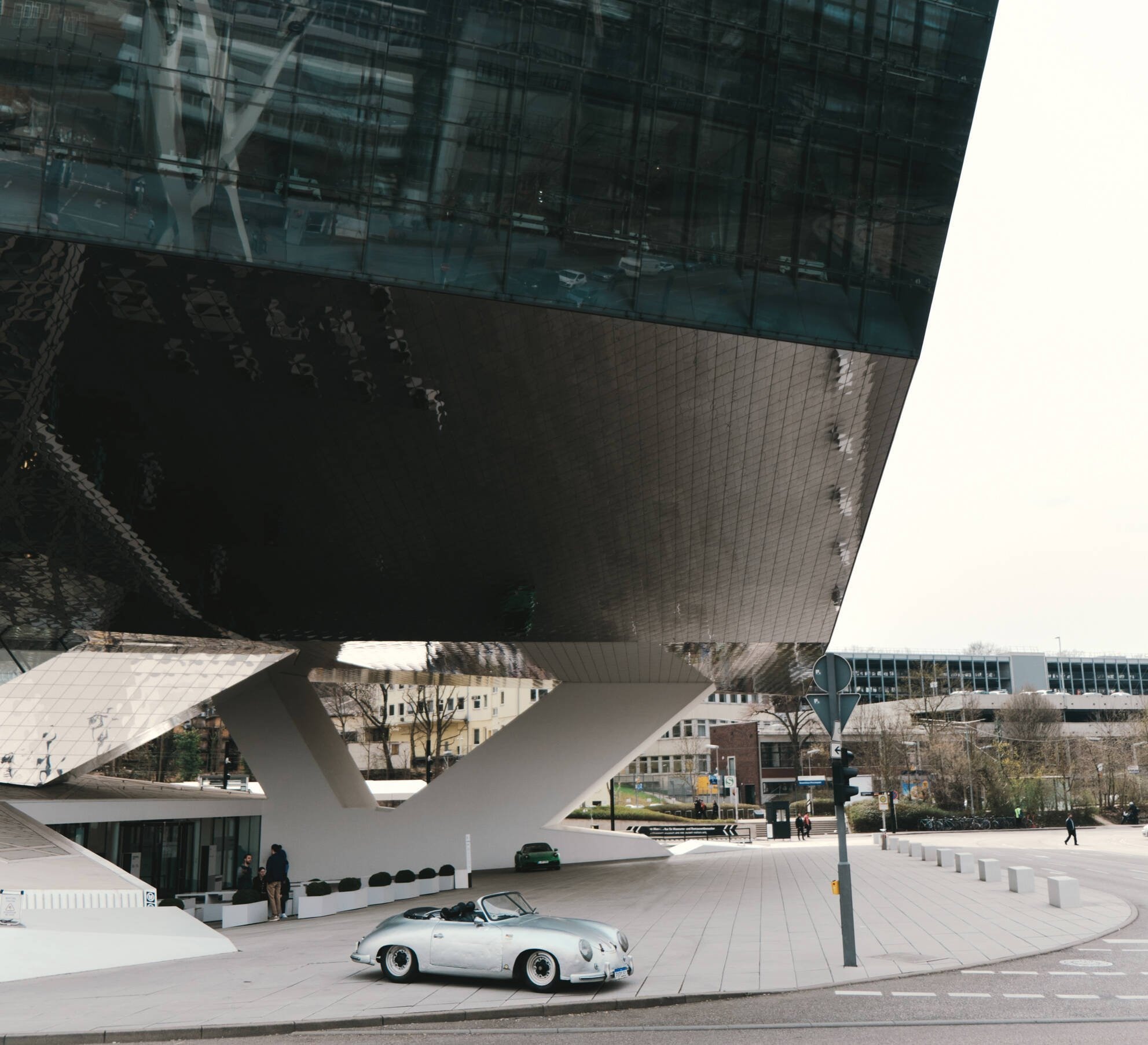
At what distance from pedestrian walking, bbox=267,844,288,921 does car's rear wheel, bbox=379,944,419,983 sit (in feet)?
40.4

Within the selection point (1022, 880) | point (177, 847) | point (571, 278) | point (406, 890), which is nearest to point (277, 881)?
point (406, 890)

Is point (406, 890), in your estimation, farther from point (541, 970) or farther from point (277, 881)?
point (541, 970)

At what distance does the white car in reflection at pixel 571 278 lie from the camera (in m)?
17.8

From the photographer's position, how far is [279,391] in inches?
787

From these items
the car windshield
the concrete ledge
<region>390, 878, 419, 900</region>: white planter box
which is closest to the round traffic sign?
the car windshield

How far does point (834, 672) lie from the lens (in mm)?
14156

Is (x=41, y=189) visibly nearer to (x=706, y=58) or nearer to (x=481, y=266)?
(x=481, y=266)

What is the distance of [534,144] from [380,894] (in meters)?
19.3

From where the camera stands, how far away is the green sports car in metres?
37.1

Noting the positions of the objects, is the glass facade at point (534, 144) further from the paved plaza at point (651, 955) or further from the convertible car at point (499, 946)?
the paved plaza at point (651, 955)

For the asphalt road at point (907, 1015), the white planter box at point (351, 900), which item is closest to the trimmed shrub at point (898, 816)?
the white planter box at point (351, 900)

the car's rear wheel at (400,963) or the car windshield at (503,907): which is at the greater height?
the car windshield at (503,907)

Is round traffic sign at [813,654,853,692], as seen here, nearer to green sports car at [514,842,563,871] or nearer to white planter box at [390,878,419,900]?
white planter box at [390,878,419,900]

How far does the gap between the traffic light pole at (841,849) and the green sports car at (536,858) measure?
79.0ft
